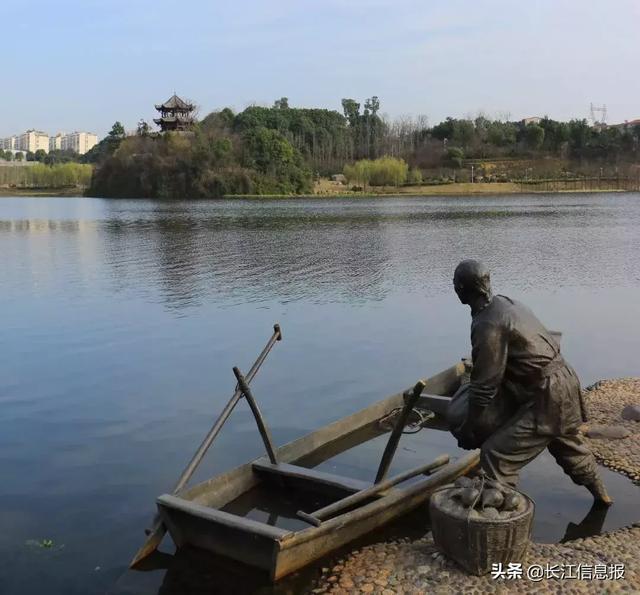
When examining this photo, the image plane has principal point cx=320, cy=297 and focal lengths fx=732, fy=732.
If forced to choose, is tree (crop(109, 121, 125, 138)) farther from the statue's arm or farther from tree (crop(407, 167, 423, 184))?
the statue's arm

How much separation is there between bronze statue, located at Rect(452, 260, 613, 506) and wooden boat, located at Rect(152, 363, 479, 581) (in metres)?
0.93

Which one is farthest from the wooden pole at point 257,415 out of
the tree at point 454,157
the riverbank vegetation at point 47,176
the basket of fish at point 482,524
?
the riverbank vegetation at point 47,176

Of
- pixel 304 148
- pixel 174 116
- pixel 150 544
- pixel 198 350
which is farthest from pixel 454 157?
pixel 150 544

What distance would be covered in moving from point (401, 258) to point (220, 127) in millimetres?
87379

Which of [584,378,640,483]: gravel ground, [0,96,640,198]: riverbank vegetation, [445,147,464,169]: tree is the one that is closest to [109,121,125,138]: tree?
[0,96,640,198]: riverbank vegetation

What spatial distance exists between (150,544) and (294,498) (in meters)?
1.55

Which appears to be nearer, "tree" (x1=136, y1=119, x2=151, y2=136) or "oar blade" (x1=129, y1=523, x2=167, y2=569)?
"oar blade" (x1=129, y1=523, x2=167, y2=569)

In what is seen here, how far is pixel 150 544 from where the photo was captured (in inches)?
251

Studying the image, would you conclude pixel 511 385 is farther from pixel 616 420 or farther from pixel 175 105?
pixel 175 105

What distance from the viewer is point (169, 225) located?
153 feet

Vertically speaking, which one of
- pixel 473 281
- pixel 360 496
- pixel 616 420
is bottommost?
pixel 616 420

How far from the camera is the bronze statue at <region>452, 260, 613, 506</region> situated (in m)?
6.05

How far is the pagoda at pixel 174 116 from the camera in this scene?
111 metres

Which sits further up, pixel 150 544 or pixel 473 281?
pixel 473 281
